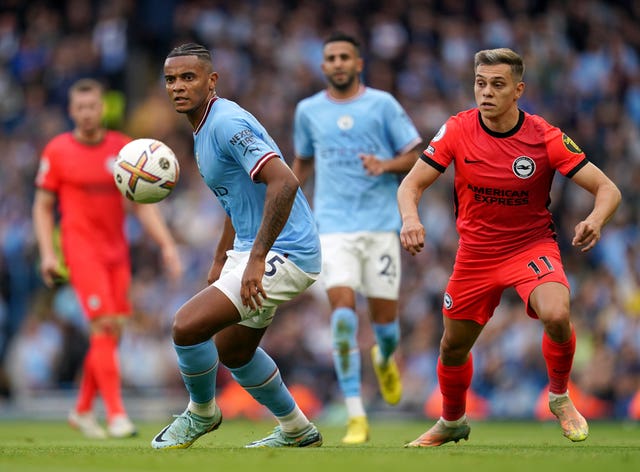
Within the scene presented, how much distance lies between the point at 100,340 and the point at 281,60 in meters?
11.0

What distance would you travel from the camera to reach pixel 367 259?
10242mm

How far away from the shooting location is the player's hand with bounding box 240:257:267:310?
6957 mm

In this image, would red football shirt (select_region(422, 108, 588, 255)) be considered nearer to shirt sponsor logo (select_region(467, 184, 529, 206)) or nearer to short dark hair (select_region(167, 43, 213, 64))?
shirt sponsor logo (select_region(467, 184, 529, 206))

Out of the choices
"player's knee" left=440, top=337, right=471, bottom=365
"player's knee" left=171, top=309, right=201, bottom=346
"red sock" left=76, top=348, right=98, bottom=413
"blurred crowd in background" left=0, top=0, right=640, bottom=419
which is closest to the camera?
"player's knee" left=171, top=309, right=201, bottom=346

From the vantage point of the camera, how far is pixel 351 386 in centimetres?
982

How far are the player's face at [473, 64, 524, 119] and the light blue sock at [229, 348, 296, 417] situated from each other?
6.84ft

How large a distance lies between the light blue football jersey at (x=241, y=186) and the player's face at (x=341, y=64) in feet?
9.21

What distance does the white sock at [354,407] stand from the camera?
31.6ft

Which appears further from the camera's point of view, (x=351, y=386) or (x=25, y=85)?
(x=25, y=85)

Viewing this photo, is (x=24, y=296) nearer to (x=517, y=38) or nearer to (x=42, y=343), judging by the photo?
(x=42, y=343)

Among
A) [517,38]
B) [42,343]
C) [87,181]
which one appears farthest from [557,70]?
[87,181]

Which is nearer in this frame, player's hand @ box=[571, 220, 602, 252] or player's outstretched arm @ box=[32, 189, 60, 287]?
player's hand @ box=[571, 220, 602, 252]

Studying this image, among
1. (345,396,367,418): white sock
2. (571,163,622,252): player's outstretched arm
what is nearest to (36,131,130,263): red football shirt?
(345,396,367,418): white sock

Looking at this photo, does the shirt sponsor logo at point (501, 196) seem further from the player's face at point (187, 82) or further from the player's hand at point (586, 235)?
the player's face at point (187, 82)
